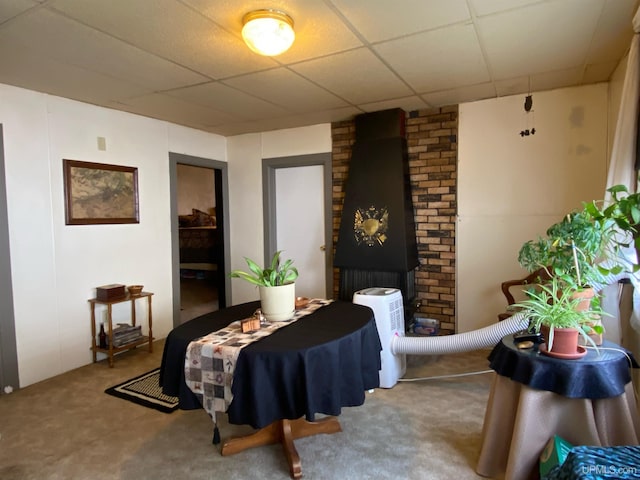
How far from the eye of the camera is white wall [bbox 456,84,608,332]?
326 cm

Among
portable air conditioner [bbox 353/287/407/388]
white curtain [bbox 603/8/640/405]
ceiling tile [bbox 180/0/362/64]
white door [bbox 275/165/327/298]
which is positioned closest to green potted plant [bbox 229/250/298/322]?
portable air conditioner [bbox 353/287/407/388]

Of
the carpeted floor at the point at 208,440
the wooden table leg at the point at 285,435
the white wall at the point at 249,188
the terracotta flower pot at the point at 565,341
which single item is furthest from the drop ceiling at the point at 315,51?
the carpeted floor at the point at 208,440

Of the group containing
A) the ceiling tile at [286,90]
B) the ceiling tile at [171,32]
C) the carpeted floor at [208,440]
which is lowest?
the carpeted floor at [208,440]

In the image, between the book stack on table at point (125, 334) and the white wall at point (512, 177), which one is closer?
the white wall at point (512, 177)

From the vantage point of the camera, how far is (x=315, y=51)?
96.0 inches

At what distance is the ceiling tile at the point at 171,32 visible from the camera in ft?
6.23

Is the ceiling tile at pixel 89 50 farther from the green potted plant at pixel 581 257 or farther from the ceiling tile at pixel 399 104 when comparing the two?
the green potted plant at pixel 581 257

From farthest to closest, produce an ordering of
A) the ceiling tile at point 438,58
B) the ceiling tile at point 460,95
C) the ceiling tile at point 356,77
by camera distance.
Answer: the ceiling tile at point 460,95 → the ceiling tile at point 356,77 → the ceiling tile at point 438,58

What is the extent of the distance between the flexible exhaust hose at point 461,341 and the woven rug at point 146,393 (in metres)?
1.68

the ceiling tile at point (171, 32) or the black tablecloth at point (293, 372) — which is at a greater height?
the ceiling tile at point (171, 32)

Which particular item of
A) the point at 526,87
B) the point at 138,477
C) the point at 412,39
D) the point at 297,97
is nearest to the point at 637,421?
the point at 412,39

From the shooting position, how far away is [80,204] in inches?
135

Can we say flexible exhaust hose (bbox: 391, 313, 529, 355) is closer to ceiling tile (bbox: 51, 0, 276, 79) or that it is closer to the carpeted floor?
the carpeted floor

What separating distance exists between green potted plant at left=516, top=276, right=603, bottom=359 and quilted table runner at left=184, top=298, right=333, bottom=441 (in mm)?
1289
